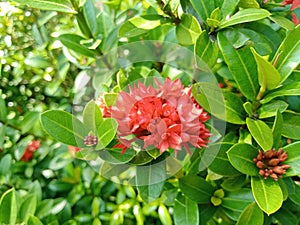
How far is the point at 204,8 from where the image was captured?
935 millimetres

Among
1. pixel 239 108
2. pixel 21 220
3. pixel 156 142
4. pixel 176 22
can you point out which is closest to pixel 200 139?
pixel 156 142

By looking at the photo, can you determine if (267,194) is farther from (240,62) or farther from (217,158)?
(240,62)

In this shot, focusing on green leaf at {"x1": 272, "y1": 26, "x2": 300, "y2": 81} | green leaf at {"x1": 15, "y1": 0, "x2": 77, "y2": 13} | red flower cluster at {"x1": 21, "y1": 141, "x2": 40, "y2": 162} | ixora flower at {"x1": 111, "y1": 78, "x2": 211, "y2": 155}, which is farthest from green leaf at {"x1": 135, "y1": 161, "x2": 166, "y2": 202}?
red flower cluster at {"x1": 21, "y1": 141, "x2": 40, "y2": 162}

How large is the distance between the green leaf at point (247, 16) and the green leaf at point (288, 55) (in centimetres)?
7

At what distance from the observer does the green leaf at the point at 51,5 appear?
95 centimetres

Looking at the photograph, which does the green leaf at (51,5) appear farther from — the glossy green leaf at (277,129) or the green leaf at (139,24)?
the glossy green leaf at (277,129)

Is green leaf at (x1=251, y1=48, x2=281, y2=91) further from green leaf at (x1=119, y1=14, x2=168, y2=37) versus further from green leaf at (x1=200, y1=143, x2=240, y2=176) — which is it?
green leaf at (x1=119, y1=14, x2=168, y2=37)

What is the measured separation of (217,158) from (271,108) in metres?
0.16

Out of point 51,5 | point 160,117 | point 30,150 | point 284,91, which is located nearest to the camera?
point 160,117

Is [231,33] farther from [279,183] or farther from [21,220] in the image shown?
[21,220]

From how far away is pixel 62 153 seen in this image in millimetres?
1372

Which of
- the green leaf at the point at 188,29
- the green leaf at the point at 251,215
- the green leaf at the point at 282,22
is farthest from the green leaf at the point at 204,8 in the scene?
the green leaf at the point at 251,215

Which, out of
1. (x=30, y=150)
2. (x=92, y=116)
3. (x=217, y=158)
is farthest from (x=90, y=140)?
(x=30, y=150)

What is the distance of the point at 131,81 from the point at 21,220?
550 millimetres
